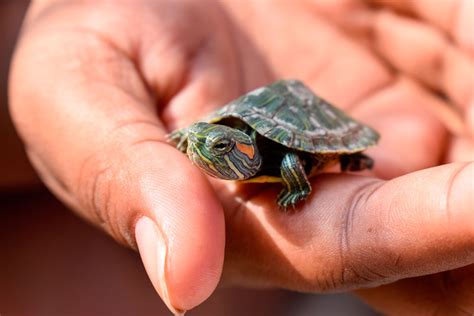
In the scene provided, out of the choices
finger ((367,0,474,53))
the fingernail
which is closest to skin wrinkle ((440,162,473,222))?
the fingernail

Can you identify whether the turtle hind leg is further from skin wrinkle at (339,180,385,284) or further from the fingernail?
the fingernail

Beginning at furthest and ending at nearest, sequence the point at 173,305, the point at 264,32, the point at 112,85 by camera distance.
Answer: the point at 264,32
the point at 112,85
the point at 173,305

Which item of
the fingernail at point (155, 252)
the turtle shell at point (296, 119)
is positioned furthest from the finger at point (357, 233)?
the fingernail at point (155, 252)

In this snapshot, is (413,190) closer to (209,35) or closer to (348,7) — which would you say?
(209,35)

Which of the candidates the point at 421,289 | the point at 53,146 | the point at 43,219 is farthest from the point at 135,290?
the point at 421,289

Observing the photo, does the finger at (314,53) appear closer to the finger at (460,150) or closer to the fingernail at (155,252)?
the finger at (460,150)

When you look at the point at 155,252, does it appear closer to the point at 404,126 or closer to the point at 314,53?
the point at 404,126

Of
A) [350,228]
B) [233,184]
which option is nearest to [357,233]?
[350,228]
